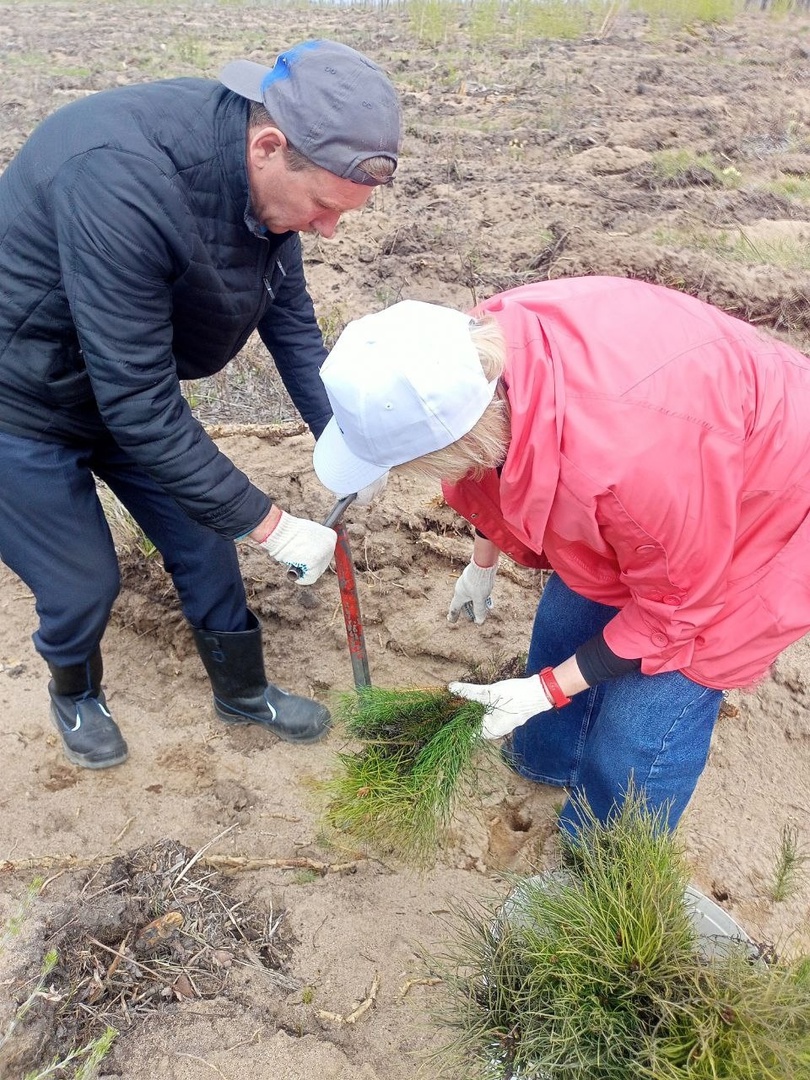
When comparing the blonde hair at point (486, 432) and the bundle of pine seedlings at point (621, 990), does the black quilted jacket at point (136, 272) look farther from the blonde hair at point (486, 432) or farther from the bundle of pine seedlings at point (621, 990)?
the bundle of pine seedlings at point (621, 990)

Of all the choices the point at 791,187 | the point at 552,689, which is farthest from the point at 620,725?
the point at 791,187

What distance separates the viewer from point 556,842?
2355 mm

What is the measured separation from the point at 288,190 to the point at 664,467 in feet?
3.13

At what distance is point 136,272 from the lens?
1.66 m

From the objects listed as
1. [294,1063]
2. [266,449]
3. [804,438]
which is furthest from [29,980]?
[266,449]

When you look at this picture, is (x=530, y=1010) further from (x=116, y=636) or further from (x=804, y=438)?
(x=116, y=636)

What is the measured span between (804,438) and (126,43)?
12318 mm

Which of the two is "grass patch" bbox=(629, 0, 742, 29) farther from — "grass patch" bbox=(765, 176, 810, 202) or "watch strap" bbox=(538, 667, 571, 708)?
"watch strap" bbox=(538, 667, 571, 708)

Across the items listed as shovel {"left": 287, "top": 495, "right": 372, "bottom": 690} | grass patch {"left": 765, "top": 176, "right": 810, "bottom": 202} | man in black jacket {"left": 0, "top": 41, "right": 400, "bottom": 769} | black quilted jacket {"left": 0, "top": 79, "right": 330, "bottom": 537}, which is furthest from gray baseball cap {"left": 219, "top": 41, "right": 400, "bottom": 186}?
grass patch {"left": 765, "top": 176, "right": 810, "bottom": 202}

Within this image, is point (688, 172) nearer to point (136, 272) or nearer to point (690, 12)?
point (136, 272)

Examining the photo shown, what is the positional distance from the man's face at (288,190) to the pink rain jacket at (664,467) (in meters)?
0.42

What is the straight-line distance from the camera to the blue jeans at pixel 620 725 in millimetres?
1817

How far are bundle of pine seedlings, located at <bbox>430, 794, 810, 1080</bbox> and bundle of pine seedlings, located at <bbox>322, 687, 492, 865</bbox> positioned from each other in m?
0.29

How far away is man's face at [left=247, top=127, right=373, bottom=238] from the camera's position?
1.70 meters
